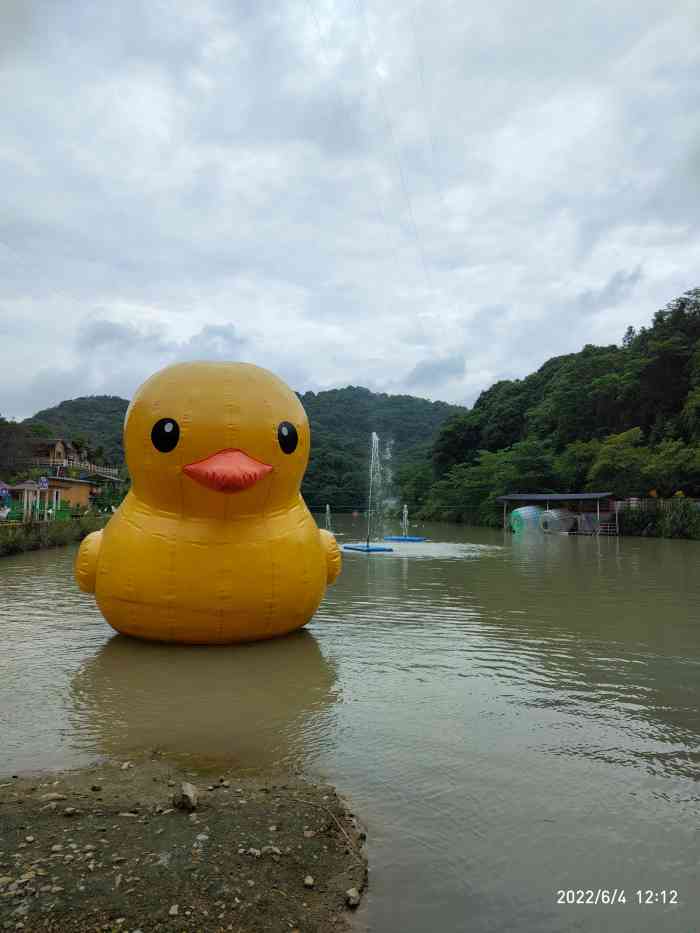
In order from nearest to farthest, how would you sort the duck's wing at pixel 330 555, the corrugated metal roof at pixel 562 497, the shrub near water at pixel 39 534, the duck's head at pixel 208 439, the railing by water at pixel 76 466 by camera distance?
the duck's head at pixel 208 439
the duck's wing at pixel 330 555
the shrub near water at pixel 39 534
the corrugated metal roof at pixel 562 497
the railing by water at pixel 76 466

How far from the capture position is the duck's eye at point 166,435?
A: 668 centimetres

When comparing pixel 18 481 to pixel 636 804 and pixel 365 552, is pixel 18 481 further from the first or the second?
pixel 636 804

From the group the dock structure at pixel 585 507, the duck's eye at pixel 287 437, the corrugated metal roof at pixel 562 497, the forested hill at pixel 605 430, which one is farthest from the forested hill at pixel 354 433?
the duck's eye at pixel 287 437

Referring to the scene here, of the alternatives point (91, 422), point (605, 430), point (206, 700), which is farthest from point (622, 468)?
point (91, 422)

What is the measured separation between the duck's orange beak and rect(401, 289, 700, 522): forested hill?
35.6 metres

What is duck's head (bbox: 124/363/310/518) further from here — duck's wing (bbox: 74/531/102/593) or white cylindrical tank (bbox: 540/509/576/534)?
white cylindrical tank (bbox: 540/509/576/534)

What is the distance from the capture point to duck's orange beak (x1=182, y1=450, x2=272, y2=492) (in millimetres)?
6242

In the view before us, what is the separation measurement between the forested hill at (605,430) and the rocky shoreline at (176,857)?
125ft

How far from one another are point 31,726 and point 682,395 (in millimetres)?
48405

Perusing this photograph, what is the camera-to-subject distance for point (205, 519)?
6871 mm

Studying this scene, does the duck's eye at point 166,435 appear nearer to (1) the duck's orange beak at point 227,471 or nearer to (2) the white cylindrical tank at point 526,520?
(1) the duck's orange beak at point 227,471

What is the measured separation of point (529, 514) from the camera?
1518 inches

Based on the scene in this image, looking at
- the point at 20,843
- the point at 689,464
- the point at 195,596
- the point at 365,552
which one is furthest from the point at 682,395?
the point at 20,843

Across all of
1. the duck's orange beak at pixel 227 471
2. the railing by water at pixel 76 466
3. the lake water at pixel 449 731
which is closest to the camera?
the lake water at pixel 449 731
